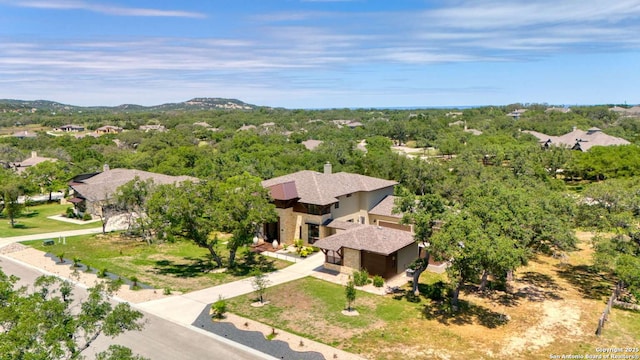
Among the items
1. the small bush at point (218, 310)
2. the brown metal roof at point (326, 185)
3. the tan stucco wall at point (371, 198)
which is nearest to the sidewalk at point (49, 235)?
the brown metal roof at point (326, 185)

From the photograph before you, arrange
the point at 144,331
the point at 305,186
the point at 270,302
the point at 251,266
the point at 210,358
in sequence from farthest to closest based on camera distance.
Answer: the point at 305,186, the point at 251,266, the point at 270,302, the point at 144,331, the point at 210,358

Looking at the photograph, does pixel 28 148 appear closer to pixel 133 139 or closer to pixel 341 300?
pixel 133 139

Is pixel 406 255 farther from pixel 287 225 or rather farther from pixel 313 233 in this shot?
pixel 287 225

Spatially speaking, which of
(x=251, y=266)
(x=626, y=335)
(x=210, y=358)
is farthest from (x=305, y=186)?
(x=626, y=335)

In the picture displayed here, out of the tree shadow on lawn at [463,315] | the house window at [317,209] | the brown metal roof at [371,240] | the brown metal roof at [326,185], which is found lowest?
the tree shadow on lawn at [463,315]

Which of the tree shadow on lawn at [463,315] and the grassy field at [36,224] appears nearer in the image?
the tree shadow on lawn at [463,315]

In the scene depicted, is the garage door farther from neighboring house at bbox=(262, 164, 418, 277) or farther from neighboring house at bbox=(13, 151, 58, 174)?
neighboring house at bbox=(13, 151, 58, 174)

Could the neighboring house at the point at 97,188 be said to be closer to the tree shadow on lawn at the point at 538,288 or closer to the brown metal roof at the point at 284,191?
the brown metal roof at the point at 284,191
